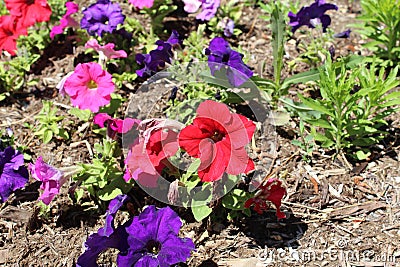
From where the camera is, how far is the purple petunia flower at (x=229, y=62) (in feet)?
11.4

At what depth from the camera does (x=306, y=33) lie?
14.7 feet

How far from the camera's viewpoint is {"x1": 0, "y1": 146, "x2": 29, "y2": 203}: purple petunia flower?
10.3 ft

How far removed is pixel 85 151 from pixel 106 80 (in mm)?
514

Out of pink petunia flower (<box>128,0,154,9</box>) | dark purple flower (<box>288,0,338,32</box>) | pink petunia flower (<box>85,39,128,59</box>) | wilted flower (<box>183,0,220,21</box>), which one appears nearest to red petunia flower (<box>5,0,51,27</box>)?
pink petunia flower (<box>85,39,128,59</box>)

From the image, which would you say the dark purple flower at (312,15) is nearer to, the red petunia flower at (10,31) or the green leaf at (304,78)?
the green leaf at (304,78)

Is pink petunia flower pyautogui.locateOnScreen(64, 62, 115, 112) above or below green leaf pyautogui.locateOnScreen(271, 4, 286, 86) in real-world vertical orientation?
below

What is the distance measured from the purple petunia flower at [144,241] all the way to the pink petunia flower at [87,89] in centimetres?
87

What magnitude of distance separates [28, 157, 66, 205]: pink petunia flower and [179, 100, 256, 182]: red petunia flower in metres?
0.85

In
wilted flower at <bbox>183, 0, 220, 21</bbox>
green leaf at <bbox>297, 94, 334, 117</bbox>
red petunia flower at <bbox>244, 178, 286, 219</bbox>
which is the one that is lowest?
red petunia flower at <bbox>244, 178, 286, 219</bbox>

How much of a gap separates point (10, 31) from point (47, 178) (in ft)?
4.90

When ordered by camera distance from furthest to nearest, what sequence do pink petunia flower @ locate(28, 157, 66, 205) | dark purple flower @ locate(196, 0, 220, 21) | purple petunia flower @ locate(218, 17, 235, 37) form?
purple petunia flower @ locate(218, 17, 235, 37) < dark purple flower @ locate(196, 0, 220, 21) < pink petunia flower @ locate(28, 157, 66, 205)

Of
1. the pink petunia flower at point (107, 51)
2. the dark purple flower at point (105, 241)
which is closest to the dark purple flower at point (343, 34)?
the pink petunia flower at point (107, 51)

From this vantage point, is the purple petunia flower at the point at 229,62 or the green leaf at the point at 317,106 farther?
the purple petunia flower at the point at 229,62

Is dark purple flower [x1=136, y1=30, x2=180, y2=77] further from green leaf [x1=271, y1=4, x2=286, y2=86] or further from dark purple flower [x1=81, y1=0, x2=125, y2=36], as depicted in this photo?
green leaf [x1=271, y1=4, x2=286, y2=86]
